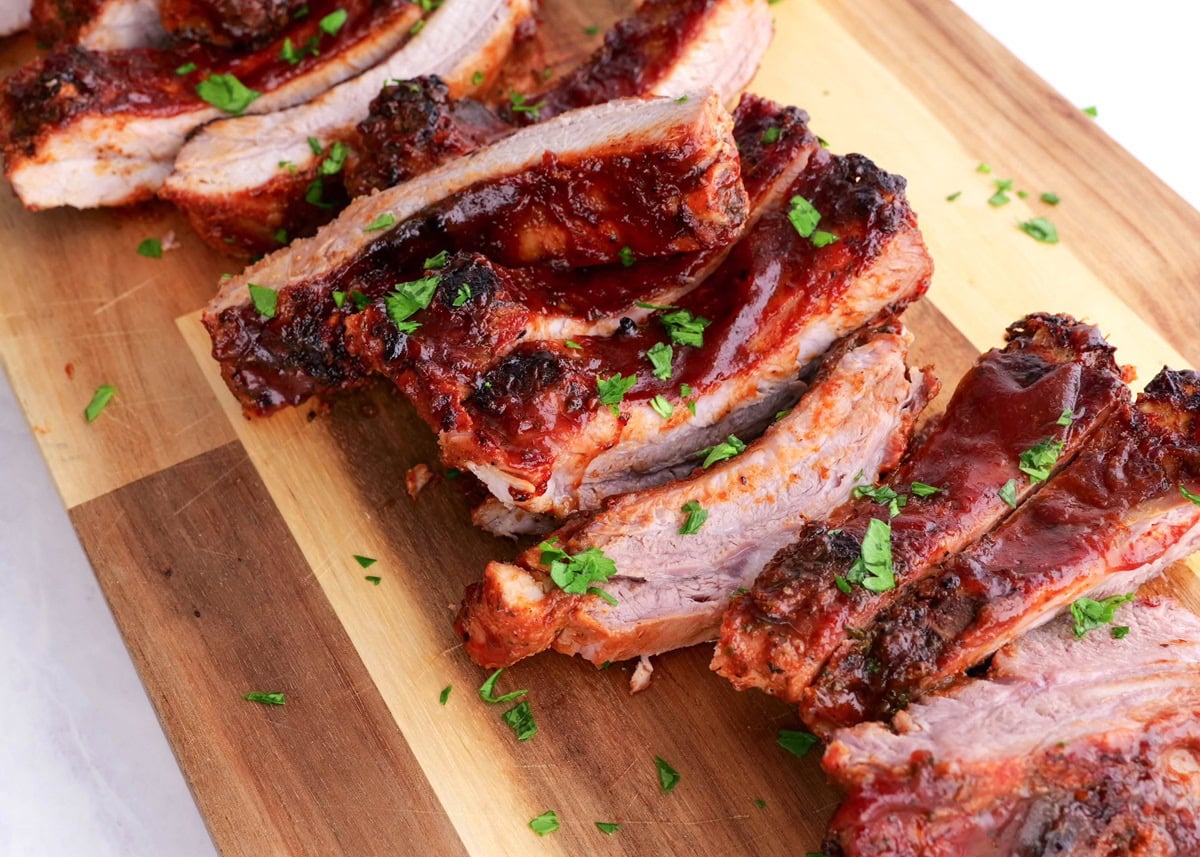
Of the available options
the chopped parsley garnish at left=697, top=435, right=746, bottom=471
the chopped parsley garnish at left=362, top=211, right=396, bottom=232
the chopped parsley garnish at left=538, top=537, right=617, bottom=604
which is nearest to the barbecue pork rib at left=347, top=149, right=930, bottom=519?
the chopped parsley garnish at left=697, top=435, right=746, bottom=471

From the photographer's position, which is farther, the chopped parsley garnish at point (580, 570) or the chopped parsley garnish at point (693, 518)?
the chopped parsley garnish at point (693, 518)

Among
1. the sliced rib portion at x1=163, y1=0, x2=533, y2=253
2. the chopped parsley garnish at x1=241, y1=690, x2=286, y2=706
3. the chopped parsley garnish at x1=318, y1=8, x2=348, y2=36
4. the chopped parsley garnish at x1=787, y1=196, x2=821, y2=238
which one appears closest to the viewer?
the chopped parsley garnish at x1=241, y1=690, x2=286, y2=706

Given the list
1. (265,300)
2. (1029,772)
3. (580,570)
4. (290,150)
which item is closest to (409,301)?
(265,300)

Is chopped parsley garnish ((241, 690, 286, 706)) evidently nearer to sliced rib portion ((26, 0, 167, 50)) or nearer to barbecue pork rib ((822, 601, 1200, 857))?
barbecue pork rib ((822, 601, 1200, 857))

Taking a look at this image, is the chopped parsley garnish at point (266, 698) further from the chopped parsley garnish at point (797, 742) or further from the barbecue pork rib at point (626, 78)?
the barbecue pork rib at point (626, 78)

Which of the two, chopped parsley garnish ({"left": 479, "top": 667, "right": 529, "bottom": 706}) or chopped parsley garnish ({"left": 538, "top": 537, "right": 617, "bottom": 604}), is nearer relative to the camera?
chopped parsley garnish ({"left": 538, "top": 537, "right": 617, "bottom": 604})

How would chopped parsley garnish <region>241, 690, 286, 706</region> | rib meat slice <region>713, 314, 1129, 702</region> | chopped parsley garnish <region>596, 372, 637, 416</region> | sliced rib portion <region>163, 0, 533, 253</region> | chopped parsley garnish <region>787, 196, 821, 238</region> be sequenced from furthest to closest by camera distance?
sliced rib portion <region>163, 0, 533, 253</region>
chopped parsley garnish <region>787, 196, 821, 238</region>
chopped parsley garnish <region>241, 690, 286, 706</region>
chopped parsley garnish <region>596, 372, 637, 416</region>
rib meat slice <region>713, 314, 1129, 702</region>

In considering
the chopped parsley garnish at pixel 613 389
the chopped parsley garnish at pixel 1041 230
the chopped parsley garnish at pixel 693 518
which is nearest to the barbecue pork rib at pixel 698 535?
the chopped parsley garnish at pixel 693 518

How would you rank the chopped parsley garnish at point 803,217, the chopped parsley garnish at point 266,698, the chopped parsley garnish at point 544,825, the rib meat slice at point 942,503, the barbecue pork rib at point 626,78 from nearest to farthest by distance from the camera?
the rib meat slice at point 942,503 < the chopped parsley garnish at point 544,825 < the chopped parsley garnish at point 266,698 < the chopped parsley garnish at point 803,217 < the barbecue pork rib at point 626,78
